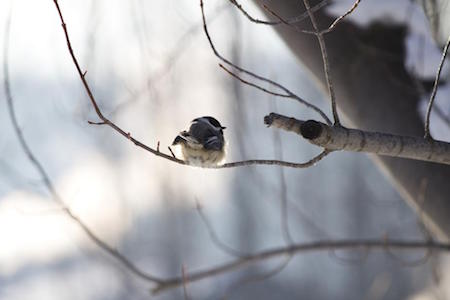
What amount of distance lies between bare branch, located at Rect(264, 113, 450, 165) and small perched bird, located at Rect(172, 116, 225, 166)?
1.22 metres

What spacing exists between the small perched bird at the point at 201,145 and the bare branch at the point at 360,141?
4.01 feet

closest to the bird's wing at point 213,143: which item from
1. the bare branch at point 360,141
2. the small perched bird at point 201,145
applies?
the small perched bird at point 201,145

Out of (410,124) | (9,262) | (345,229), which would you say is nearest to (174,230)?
(9,262)

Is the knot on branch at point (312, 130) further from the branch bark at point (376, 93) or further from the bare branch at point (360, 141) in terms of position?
the branch bark at point (376, 93)

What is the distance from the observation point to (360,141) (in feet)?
5.41

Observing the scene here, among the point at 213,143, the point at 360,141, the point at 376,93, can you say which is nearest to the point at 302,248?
the point at 213,143

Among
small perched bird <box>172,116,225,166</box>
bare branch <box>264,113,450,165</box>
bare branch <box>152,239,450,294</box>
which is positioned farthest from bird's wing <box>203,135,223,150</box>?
bare branch <box>264,113,450,165</box>

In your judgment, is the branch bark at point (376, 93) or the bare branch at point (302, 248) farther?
the bare branch at point (302, 248)

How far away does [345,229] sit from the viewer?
17172 millimetres

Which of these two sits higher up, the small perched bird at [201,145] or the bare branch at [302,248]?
the small perched bird at [201,145]

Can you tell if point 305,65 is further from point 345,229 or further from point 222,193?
point 345,229

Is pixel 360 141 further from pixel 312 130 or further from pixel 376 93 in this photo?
pixel 376 93

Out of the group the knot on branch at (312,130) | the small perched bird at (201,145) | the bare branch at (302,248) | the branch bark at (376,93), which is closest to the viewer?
the knot on branch at (312,130)

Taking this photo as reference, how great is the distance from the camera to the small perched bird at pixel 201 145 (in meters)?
2.86
